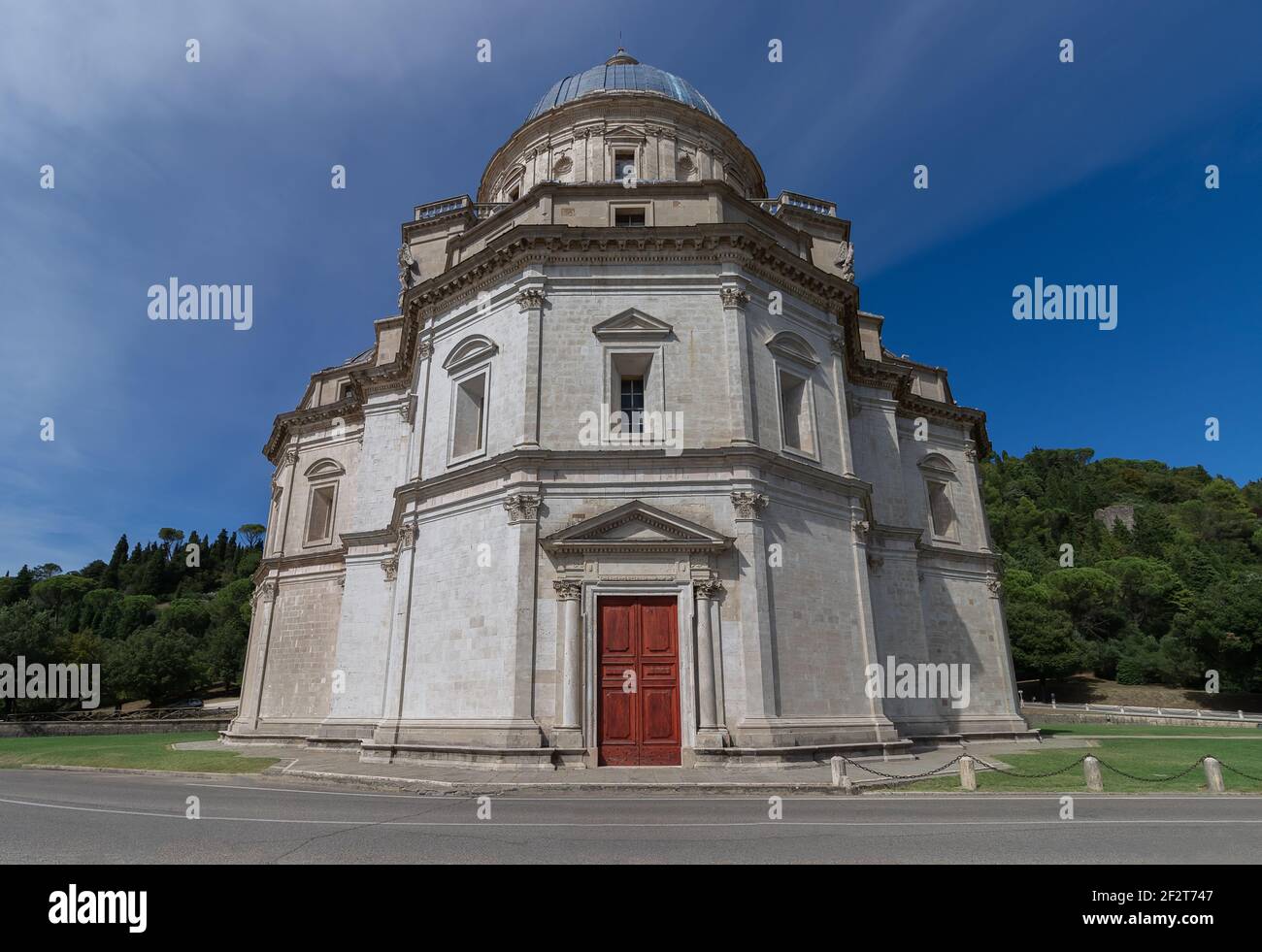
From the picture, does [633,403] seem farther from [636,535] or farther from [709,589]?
[709,589]

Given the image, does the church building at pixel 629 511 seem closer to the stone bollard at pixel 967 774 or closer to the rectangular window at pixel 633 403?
the rectangular window at pixel 633 403

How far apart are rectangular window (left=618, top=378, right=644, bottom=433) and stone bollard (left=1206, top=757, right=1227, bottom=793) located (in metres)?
14.8

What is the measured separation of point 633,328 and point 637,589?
308 inches

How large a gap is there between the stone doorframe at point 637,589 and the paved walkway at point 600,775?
1372 mm

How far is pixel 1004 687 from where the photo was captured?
2919 cm

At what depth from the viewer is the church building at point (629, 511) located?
17.8 m

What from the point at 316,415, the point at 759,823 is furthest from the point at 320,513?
the point at 759,823

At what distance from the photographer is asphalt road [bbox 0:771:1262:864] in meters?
7.80

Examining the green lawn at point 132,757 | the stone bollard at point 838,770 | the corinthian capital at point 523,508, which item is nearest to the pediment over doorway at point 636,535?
the corinthian capital at point 523,508

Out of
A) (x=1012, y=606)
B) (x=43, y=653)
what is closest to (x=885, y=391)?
(x=1012, y=606)

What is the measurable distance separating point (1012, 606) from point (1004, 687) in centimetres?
3836

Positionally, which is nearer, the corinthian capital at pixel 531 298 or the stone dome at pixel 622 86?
the corinthian capital at pixel 531 298
